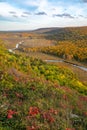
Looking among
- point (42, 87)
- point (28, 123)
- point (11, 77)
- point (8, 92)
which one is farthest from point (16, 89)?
A: point (28, 123)

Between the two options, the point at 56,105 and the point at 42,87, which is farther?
the point at 42,87

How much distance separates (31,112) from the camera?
12.6 m

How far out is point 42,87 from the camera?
17.6 meters

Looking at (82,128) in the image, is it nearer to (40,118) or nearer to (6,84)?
(40,118)

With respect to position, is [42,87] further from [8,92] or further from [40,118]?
[40,118]

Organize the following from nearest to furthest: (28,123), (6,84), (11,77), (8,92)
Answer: (28,123) → (8,92) → (6,84) → (11,77)

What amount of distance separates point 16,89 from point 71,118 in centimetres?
418

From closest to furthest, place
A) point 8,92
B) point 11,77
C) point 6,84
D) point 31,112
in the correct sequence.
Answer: point 31,112
point 8,92
point 6,84
point 11,77

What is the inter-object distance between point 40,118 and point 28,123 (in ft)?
2.46

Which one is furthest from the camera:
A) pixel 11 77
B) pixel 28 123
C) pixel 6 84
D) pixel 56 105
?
pixel 11 77

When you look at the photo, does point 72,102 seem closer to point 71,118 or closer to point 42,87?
point 42,87

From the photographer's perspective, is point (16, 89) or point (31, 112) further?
point (16, 89)

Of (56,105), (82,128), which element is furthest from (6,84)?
(82,128)

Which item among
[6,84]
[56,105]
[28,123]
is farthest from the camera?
[6,84]
